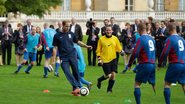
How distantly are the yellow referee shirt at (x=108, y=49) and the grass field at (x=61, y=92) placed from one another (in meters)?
1.00

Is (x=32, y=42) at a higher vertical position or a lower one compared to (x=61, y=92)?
higher

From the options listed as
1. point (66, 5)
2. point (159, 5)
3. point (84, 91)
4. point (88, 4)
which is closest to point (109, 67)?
point (84, 91)

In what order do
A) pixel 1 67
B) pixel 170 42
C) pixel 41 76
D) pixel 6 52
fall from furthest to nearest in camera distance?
pixel 6 52 → pixel 1 67 → pixel 41 76 → pixel 170 42

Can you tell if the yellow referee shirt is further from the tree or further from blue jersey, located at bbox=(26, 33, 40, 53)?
the tree

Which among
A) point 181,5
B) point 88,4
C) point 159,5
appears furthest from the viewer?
point 159,5

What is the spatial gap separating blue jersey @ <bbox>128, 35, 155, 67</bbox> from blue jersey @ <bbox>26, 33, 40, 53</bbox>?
10402 mm

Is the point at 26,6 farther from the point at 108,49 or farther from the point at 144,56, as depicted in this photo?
the point at 144,56

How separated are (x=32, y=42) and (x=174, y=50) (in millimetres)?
11015

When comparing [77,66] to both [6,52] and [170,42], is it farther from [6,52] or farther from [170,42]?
[6,52]

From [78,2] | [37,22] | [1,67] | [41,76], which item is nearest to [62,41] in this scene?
[41,76]

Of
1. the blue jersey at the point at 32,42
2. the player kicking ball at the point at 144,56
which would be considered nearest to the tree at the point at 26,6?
the blue jersey at the point at 32,42

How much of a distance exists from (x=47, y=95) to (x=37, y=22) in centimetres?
4243

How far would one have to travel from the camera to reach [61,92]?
20578 millimetres

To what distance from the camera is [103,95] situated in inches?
779
